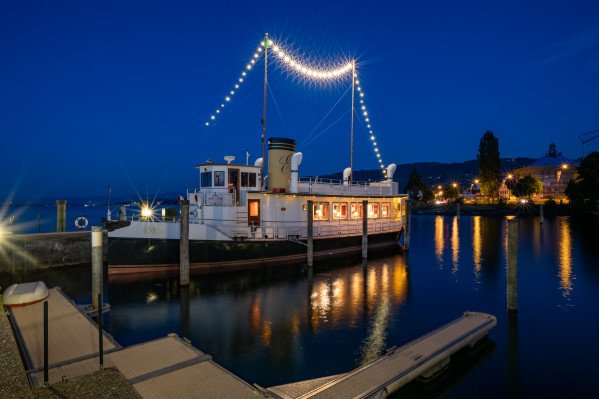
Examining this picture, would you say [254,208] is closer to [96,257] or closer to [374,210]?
[96,257]

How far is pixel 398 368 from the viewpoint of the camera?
8898 mm

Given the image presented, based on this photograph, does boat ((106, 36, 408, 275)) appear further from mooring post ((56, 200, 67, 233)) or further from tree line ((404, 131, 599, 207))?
tree line ((404, 131, 599, 207))

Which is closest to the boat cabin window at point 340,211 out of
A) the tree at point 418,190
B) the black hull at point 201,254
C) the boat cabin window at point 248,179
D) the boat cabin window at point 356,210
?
the boat cabin window at point 356,210

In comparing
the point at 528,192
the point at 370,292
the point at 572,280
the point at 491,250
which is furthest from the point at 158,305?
the point at 528,192

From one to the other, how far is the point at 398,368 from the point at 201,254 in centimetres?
1484

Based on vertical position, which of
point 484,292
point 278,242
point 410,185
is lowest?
point 484,292

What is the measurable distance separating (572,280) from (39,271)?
31.5 metres

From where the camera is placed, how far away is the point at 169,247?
21188 millimetres

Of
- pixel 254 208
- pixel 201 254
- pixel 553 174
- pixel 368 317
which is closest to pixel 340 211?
pixel 254 208

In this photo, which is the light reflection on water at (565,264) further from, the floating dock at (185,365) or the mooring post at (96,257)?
the mooring post at (96,257)

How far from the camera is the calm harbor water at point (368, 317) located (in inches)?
414

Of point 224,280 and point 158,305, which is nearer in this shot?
point 158,305

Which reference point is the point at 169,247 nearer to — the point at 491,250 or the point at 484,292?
the point at 484,292

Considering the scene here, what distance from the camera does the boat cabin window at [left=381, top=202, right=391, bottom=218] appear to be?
1289 inches
